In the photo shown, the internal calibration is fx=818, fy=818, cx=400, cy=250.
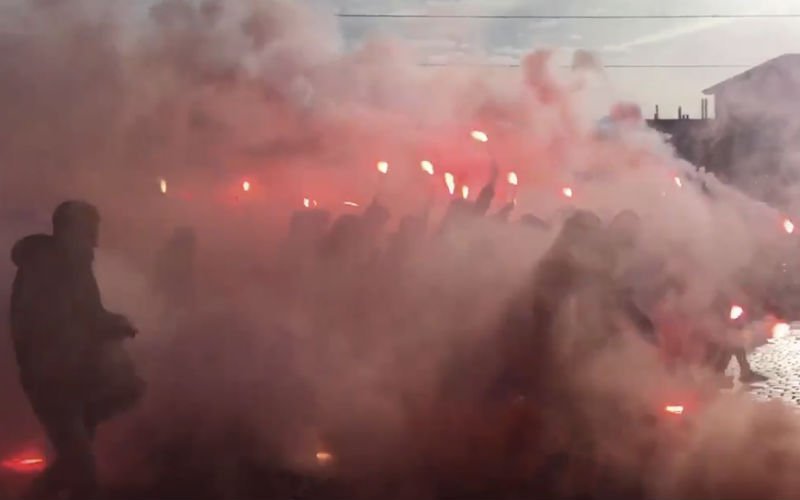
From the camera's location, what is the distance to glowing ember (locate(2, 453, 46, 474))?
2021 millimetres

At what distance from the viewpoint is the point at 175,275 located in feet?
6.65

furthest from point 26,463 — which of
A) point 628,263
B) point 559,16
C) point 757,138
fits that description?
point 757,138

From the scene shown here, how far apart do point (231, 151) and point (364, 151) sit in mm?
335

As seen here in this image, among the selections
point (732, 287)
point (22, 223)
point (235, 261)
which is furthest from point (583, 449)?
point (22, 223)

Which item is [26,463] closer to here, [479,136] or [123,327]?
[123,327]

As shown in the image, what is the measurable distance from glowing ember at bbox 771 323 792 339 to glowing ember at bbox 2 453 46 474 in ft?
6.27

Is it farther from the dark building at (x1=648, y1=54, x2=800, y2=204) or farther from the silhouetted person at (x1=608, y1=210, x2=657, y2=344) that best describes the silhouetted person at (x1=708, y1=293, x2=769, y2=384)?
the dark building at (x1=648, y1=54, x2=800, y2=204)

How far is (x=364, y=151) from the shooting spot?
209cm

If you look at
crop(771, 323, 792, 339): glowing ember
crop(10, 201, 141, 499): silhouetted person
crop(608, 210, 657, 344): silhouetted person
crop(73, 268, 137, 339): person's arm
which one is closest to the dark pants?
crop(10, 201, 141, 499): silhouetted person

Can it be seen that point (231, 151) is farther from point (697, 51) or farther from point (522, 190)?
point (697, 51)

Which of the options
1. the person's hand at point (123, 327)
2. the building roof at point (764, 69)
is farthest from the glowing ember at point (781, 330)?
the person's hand at point (123, 327)

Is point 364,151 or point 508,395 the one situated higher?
point 364,151

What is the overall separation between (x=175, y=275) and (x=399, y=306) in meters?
0.56

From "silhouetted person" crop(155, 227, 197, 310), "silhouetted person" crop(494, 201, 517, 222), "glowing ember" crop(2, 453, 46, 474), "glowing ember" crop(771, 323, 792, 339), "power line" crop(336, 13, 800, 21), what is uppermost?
"power line" crop(336, 13, 800, 21)
